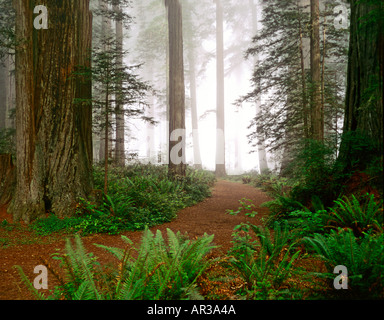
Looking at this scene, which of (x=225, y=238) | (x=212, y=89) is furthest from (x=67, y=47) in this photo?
(x=212, y=89)

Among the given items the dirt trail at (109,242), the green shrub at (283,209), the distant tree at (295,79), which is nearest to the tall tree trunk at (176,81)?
the distant tree at (295,79)

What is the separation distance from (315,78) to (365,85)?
5.85 meters

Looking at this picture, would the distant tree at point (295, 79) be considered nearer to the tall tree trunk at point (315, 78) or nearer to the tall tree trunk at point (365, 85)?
the tall tree trunk at point (315, 78)

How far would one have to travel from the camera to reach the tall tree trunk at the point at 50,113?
19.2 feet

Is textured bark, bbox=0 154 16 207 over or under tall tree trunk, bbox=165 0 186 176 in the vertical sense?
under

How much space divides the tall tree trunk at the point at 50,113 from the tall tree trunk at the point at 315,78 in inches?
251

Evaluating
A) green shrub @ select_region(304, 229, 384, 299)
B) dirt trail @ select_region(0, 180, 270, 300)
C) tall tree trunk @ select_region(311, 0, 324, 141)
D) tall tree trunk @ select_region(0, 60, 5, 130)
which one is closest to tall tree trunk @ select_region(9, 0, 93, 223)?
dirt trail @ select_region(0, 180, 270, 300)

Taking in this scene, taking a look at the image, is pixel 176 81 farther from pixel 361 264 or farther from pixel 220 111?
pixel 220 111

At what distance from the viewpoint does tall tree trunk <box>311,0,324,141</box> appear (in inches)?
291

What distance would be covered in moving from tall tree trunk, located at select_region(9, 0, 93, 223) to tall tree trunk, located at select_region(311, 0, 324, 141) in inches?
251

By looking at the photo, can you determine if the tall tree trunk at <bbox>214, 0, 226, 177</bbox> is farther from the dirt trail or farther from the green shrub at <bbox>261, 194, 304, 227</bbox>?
the green shrub at <bbox>261, 194, 304, 227</bbox>

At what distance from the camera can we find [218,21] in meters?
24.5

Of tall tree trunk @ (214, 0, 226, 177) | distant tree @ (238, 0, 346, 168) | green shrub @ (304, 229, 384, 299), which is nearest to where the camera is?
green shrub @ (304, 229, 384, 299)

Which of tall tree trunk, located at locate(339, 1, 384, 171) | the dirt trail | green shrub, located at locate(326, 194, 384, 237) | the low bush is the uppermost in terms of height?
tall tree trunk, located at locate(339, 1, 384, 171)
